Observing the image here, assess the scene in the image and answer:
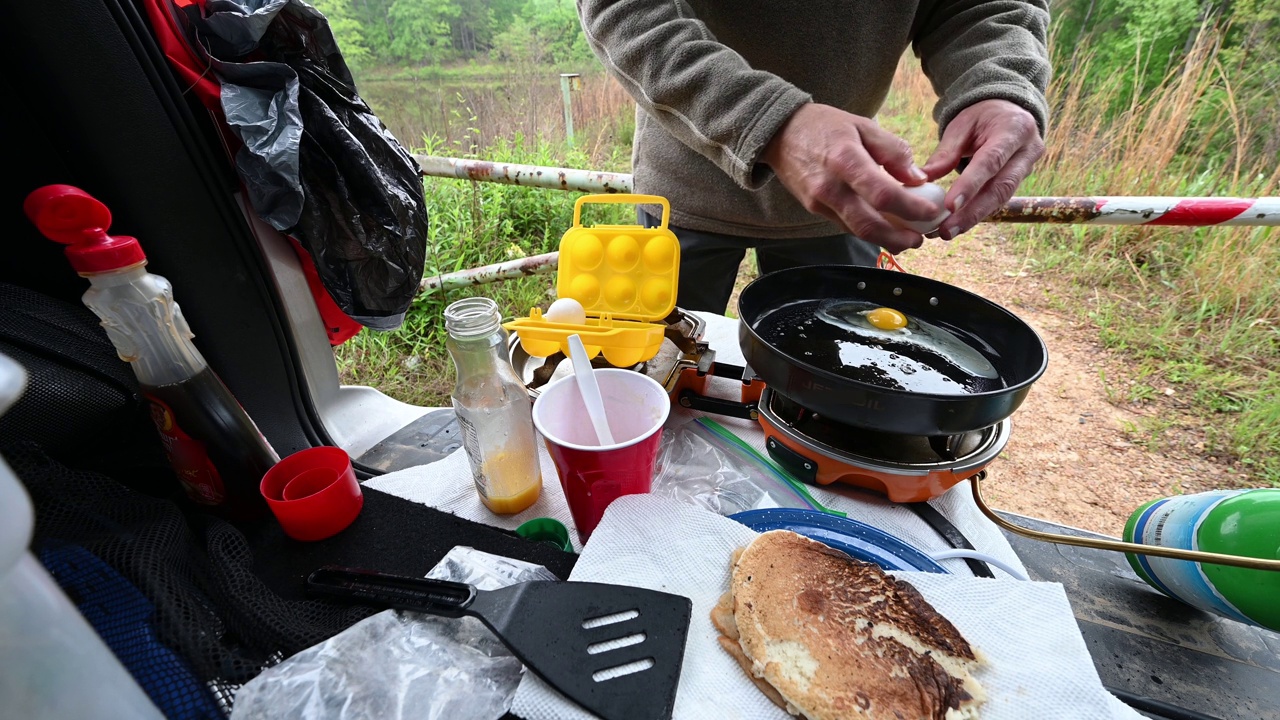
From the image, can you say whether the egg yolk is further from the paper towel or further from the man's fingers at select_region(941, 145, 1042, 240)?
the paper towel

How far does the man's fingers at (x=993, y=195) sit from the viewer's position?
1.00 metres

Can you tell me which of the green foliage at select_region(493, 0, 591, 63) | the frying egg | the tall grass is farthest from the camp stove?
the green foliage at select_region(493, 0, 591, 63)

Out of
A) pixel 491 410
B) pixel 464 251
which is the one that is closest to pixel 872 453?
pixel 491 410

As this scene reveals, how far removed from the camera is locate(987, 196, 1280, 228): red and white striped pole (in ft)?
5.05

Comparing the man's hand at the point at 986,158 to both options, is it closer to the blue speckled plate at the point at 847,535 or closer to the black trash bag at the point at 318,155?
the blue speckled plate at the point at 847,535

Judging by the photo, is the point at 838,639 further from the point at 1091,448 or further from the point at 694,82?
the point at 1091,448

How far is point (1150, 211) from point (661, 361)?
1633mm

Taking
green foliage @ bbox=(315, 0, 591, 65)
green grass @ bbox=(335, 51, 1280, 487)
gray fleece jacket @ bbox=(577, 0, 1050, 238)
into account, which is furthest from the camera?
green foliage @ bbox=(315, 0, 591, 65)

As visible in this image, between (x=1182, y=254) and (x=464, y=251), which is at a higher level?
(x=464, y=251)

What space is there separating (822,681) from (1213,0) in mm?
7049

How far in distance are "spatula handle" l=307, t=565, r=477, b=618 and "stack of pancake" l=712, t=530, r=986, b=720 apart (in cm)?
31

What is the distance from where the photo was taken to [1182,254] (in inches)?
126

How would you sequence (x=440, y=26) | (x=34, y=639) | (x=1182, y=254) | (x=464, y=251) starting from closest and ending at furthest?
(x=34, y=639) < (x=1182, y=254) < (x=464, y=251) < (x=440, y=26)

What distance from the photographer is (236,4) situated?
0.95 meters
